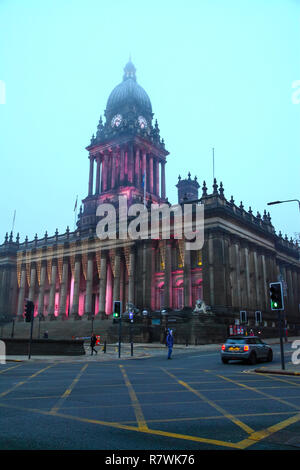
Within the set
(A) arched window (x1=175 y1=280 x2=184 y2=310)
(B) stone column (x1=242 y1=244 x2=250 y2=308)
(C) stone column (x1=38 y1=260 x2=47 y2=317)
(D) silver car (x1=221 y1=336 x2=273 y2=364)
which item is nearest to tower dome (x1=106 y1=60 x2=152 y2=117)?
(C) stone column (x1=38 y1=260 x2=47 y2=317)

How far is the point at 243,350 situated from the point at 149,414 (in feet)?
47.1

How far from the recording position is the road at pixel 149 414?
6.05 m

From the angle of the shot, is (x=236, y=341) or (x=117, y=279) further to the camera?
(x=117, y=279)

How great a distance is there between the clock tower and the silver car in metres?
61.9

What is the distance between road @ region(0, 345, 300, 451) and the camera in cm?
605

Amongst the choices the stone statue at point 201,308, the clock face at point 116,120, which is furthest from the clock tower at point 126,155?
the stone statue at point 201,308

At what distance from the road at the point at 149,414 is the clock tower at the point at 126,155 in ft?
233

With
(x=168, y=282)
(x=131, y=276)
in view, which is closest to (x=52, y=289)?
(x=131, y=276)

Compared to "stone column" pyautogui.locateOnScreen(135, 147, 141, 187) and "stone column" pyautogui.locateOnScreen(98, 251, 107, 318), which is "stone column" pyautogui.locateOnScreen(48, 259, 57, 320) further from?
"stone column" pyautogui.locateOnScreen(135, 147, 141, 187)

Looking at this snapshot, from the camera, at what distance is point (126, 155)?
294ft

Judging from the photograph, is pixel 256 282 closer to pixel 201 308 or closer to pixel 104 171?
pixel 201 308

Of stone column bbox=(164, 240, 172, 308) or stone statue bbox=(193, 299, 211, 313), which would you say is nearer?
stone statue bbox=(193, 299, 211, 313)
